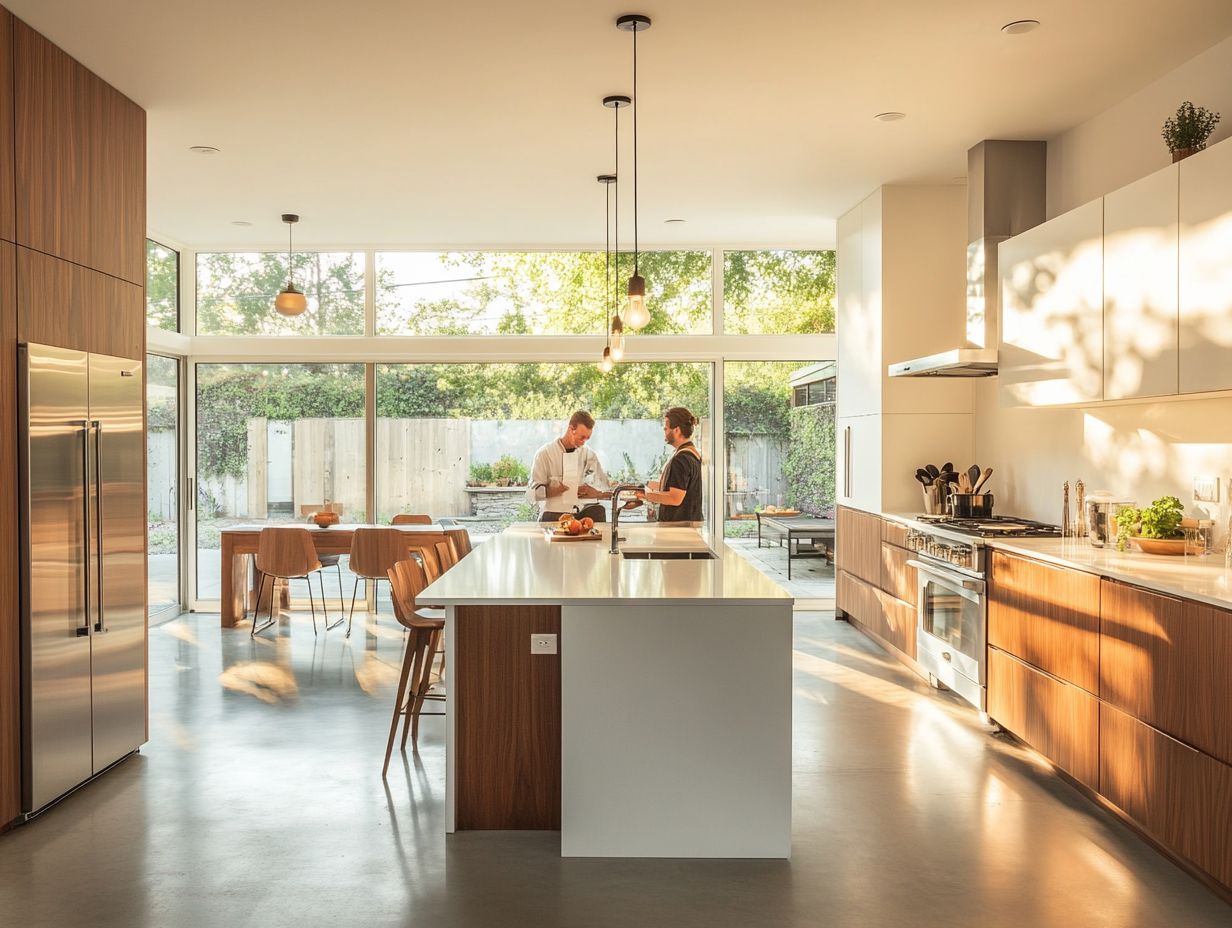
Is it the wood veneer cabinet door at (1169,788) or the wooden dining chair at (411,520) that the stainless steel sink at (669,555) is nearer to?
the wood veneer cabinet door at (1169,788)

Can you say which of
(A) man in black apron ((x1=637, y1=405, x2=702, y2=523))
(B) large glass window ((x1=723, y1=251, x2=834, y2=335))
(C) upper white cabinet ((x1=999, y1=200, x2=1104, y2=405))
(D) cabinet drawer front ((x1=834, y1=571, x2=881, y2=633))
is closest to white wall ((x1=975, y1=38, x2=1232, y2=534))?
(C) upper white cabinet ((x1=999, y1=200, x2=1104, y2=405))

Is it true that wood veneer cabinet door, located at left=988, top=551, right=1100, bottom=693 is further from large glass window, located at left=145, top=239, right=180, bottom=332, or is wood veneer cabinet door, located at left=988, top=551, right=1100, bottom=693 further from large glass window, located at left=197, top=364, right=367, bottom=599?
large glass window, located at left=145, top=239, right=180, bottom=332

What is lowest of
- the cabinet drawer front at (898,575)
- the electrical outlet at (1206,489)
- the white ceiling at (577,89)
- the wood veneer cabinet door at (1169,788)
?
the wood veneer cabinet door at (1169,788)

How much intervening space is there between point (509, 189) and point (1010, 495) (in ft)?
12.3

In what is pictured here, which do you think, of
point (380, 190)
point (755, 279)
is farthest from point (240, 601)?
point (755, 279)

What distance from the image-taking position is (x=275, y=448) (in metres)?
8.53

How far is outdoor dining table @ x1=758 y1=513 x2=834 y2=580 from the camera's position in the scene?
819 cm

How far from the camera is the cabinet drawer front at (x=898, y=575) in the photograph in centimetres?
599

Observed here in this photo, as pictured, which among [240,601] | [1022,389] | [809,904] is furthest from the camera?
[240,601]

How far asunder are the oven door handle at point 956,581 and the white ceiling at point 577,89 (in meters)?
2.38

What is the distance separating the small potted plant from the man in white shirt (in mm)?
3930

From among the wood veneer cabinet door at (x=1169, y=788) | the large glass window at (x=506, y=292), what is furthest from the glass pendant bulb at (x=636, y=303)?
the large glass window at (x=506, y=292)

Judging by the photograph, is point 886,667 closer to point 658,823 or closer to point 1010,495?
point 1010,495

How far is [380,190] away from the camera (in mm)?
6723
